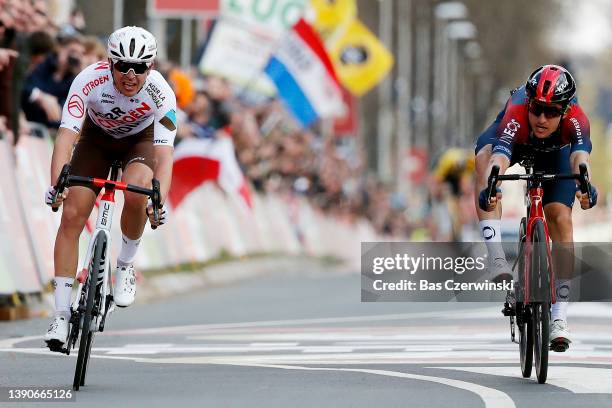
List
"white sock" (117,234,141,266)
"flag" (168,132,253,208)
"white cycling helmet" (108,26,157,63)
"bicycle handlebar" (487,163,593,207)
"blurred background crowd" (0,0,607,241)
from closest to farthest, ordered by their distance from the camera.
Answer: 1. "white cycling helmet" (108,26,157,63)
2. "bicycle handlebar" (487,163,593,207)
3. "white sock" (117,234,141,266)
4. "blurred background crowd" (0,0,607,241)
5. "flag" (168,132,253,208)

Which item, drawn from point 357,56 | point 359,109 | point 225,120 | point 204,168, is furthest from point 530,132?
point 359,109

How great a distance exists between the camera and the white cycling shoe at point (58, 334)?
10914 mm

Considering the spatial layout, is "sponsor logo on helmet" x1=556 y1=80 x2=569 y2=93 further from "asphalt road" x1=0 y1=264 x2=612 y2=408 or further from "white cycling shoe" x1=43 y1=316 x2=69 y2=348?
"white cycling shoe" x1=43 y1=316 x2=69 y2=348

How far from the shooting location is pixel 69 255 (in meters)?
11.3

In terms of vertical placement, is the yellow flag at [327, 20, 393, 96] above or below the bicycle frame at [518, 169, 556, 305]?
above

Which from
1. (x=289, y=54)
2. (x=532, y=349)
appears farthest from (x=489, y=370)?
(x=289, y=54)

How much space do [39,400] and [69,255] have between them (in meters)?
1.36

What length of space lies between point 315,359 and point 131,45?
2818 millimetres

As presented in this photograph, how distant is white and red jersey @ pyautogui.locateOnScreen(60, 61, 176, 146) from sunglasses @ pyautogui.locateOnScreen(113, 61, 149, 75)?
27 centimetres

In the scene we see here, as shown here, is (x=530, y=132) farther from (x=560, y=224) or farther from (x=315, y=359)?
(x=315, y=359)

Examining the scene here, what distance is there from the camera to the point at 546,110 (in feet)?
37.9

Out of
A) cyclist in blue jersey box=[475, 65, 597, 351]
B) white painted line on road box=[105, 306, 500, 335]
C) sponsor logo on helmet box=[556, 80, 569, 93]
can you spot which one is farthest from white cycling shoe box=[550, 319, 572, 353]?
white painted line on road box=[105, 306, 500, 335]

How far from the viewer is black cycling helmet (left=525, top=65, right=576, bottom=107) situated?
448 inches

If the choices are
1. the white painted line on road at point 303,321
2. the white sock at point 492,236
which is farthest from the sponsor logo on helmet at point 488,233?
the white painted line on road at point 303,321
